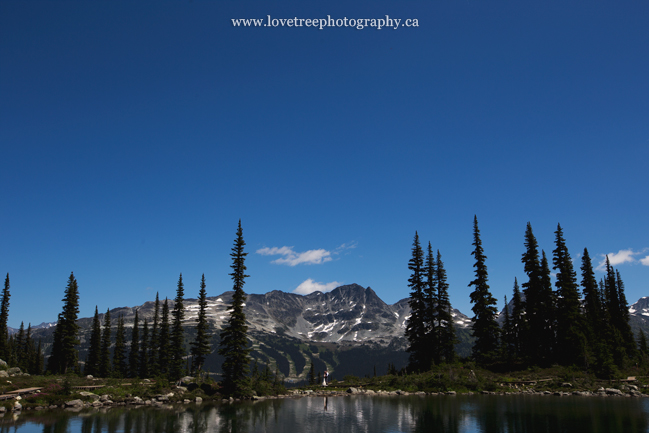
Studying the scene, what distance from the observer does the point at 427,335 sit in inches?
2709

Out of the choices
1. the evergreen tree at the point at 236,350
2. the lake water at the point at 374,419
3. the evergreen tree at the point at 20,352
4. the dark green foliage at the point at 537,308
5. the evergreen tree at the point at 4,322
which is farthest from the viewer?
the evergreen tree at the point at 20,352

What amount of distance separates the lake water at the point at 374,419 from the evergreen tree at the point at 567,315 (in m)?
21.8

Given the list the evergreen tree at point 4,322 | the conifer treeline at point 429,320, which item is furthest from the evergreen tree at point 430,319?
the evergreen tree at point 4,322

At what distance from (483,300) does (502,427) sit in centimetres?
4397

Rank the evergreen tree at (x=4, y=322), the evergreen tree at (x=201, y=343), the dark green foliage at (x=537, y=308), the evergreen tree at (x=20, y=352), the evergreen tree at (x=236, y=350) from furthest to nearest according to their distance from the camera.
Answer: the evergreen tree at (x=20, y=352) < the evergreen tree at (x=4, y=322) < the evergreen tree at (x=201, y=343) < the dark green foliage at (x=537, y=308) < the evergreen tree at (x=236, y=350)

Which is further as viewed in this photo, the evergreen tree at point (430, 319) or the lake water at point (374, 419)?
the evergreen tree at point (430, 319)

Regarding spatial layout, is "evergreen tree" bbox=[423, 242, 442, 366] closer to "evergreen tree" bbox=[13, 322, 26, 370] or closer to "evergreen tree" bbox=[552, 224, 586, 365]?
"evergreen tree" bbox=[552, 224, 586, 365]

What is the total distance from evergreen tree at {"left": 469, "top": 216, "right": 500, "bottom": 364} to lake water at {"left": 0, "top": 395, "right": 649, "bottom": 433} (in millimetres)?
24674

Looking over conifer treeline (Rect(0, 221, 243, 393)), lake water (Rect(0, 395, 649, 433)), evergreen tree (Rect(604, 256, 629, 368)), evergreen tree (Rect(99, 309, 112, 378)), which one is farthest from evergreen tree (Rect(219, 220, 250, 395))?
evergreen tree (Rect(99, 309, 112, 378))

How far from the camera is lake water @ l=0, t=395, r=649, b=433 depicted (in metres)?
27.0

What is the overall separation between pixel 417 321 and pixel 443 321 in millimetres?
5088

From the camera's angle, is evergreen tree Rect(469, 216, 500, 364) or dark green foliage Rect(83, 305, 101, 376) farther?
dark green foliage Rect(83, 305, 101, 376)

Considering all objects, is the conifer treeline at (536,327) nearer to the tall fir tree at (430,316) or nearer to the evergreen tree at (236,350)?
the tall fir tree at (430,316)

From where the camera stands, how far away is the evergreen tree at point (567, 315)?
199ft
